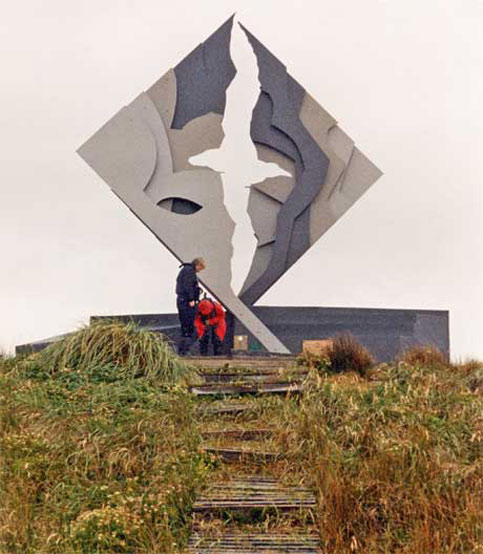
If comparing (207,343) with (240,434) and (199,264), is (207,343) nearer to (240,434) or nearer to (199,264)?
(199,264)

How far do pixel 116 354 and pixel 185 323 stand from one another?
8.82 ft

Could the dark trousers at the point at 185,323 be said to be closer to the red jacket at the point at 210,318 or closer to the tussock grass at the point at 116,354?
the red jacket at the point at 210,318

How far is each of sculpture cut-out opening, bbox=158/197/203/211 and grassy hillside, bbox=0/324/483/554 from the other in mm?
4660

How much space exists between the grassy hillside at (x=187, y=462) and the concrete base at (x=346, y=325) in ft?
18.3

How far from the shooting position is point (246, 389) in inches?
293

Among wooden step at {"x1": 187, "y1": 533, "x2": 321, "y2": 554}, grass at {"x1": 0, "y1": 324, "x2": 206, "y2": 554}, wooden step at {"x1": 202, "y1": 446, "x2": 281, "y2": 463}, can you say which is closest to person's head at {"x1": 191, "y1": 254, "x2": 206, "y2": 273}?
grass at {"x1": 0, "y1": 324, "x2": 206, "y2": 554}

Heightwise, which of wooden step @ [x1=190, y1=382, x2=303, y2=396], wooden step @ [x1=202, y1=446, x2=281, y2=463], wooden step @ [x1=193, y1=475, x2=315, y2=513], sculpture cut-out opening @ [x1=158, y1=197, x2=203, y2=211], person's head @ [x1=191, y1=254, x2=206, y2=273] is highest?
sculpture cut-out opening @ [x1=158, y1=197, x2=203, y2=211]

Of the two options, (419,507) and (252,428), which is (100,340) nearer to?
(252,428)

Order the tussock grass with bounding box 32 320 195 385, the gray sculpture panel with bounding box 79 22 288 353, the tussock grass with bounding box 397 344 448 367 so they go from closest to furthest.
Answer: the tussock grass with bounding box 32 320 195 385, the tussock grass with bounding box 397 344 448 367, the gray sculpture panel with bounding box 79 22 288 353

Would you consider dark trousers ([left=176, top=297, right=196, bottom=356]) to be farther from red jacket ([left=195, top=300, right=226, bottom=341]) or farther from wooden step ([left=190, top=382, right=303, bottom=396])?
wooden step ([left=190, top=382, right=303, bottom=396])

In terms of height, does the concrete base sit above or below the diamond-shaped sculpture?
below

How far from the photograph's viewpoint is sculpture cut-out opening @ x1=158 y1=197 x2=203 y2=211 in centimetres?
1196

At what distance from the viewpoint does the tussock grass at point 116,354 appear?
7867 mm

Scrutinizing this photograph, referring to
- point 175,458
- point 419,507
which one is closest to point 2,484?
point 175,458
